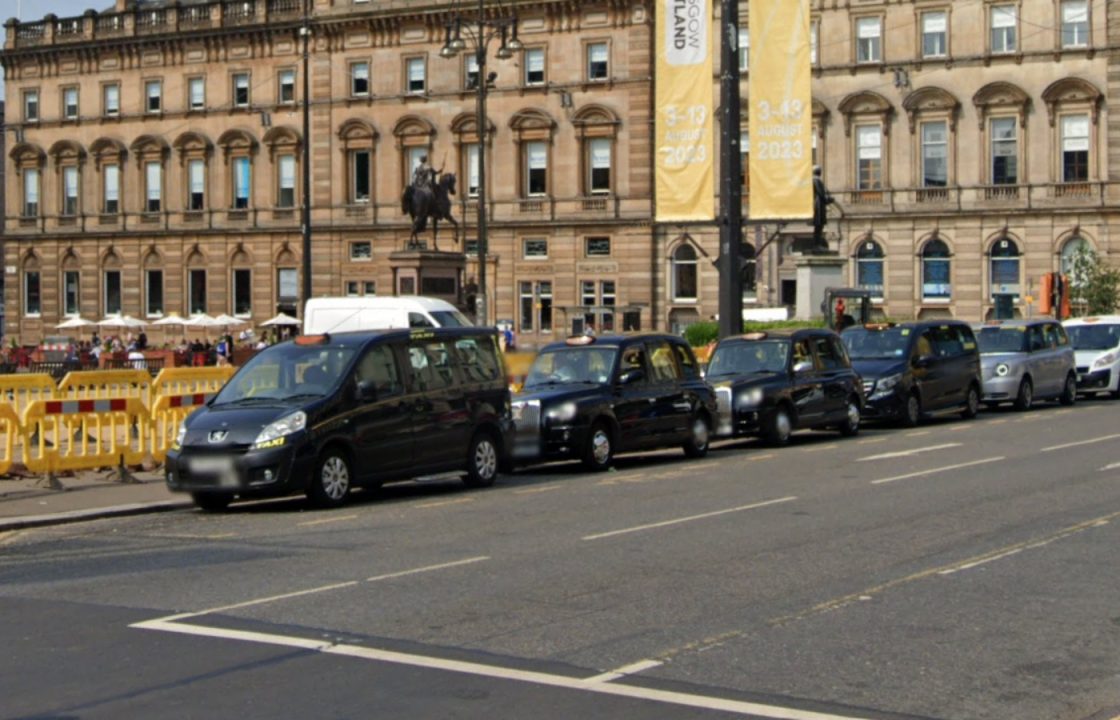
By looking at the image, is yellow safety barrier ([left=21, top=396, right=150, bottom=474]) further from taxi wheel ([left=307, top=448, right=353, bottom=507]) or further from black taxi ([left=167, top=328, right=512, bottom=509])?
taxi wheel ([left=307, top=448, right=353, bottom=507])

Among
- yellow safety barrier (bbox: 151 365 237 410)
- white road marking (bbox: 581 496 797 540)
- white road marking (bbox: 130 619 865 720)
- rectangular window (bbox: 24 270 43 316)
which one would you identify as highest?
rectangular window (bbox: 24 270 43 316)

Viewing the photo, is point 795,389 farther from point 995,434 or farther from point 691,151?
point 691,151

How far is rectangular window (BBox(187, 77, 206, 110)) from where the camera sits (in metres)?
80.1

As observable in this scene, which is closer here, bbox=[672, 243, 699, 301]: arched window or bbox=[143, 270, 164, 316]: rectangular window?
bbox=[672, 243, 699, 301]: arched window

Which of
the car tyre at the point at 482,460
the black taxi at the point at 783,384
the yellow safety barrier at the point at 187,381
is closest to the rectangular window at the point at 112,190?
the black taxi at the point at 783,384

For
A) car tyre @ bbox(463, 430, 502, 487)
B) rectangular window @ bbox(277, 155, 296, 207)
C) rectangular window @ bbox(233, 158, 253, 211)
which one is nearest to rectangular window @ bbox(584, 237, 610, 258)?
rectangular window @ bbox(277, 155, 296, 207)

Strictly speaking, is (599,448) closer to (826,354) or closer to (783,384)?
(783,384)

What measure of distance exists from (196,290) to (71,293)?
302 inches

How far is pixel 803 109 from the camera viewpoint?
32719 mm

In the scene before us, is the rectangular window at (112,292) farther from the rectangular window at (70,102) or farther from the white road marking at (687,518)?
the white road marking at (687,518)

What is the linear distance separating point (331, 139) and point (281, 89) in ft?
12.3

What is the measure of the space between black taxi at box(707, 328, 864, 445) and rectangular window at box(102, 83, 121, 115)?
5924cm

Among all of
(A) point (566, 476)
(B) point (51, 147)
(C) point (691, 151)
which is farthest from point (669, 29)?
(B) point (51, 147)

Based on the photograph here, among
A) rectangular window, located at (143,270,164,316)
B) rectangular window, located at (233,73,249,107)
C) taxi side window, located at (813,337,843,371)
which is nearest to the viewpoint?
taxi side window, located at (813,337,843,371)
